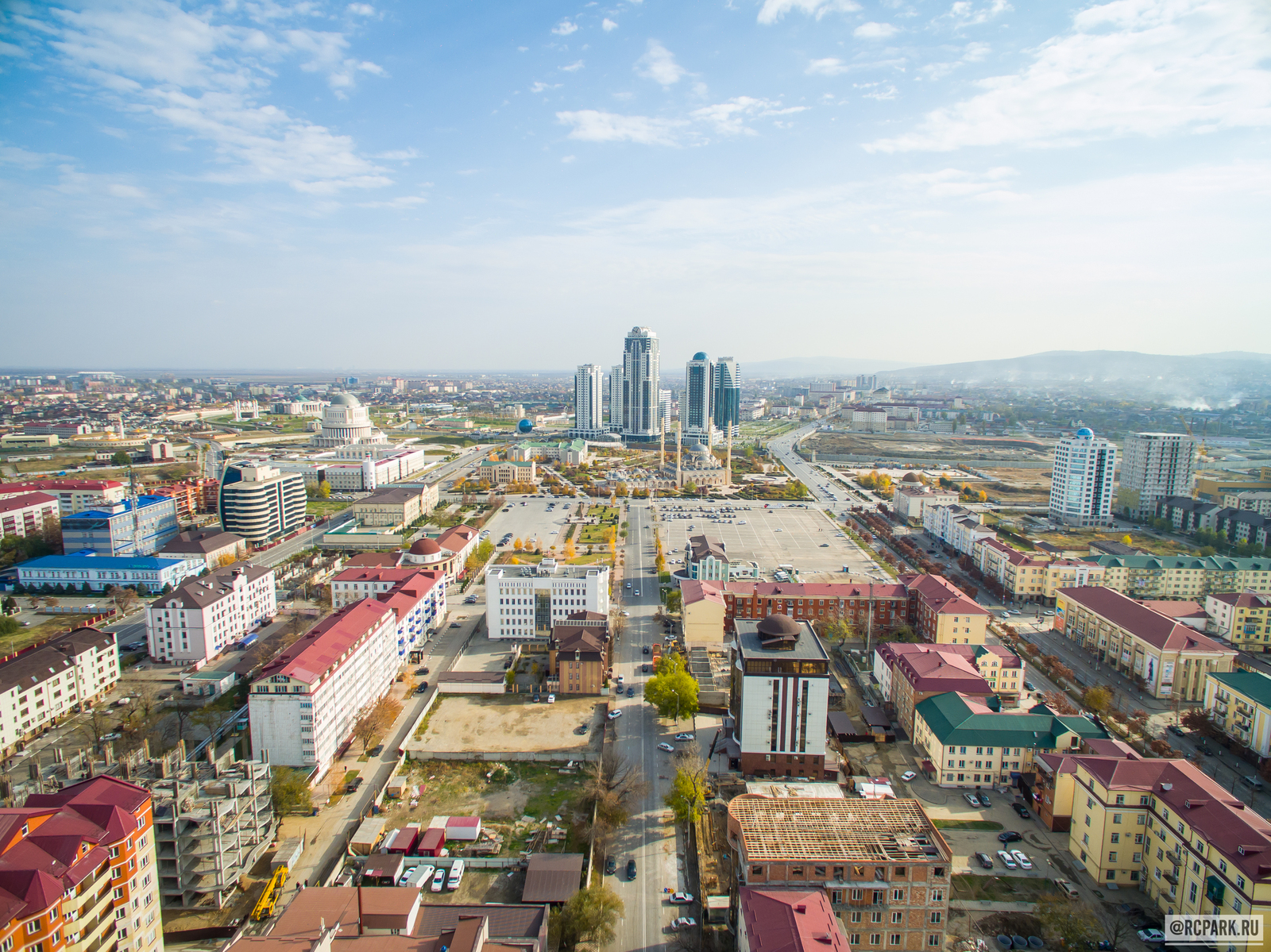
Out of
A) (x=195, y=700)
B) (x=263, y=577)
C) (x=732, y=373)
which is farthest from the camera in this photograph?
(x=732, y=373)

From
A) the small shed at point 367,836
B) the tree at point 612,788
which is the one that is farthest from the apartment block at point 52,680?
the tree at point 612,788

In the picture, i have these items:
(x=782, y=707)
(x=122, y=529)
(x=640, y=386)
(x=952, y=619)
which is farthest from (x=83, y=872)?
(x=640, y=386)

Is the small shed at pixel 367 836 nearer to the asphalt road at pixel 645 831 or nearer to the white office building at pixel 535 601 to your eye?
the asphalt road at pixel 645 831

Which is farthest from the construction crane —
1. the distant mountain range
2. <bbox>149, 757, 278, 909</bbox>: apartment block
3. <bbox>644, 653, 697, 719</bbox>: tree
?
the distant mountain range

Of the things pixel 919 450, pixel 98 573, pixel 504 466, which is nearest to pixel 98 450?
pixel 504 466

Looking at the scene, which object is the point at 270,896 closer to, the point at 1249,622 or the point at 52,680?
the point at 52,680

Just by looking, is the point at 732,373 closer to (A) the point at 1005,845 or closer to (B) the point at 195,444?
(B) the point at 195,444

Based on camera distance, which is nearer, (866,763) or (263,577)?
(866,763)
